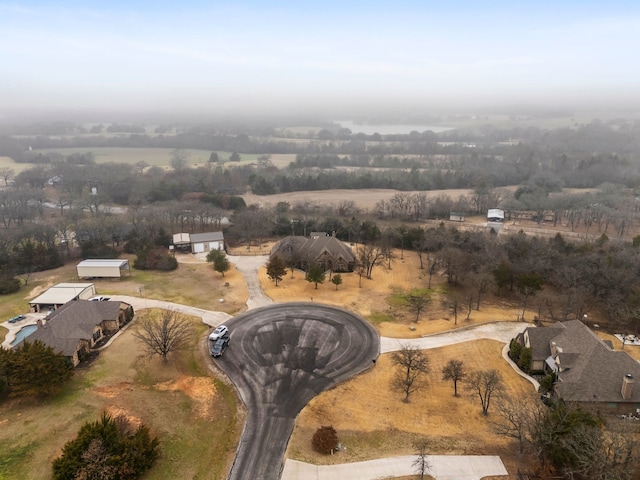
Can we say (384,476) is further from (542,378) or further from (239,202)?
(239,202)

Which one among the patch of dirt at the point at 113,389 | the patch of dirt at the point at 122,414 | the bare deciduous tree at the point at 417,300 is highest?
the patch of dirt at the point at 122,414

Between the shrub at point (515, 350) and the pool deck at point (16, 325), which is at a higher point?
the shrub at point (515, 350)

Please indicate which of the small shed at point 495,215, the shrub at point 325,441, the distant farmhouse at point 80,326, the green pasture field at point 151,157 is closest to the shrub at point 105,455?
the shrub at point 325,441

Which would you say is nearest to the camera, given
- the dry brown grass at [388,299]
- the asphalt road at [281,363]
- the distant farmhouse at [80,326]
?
the asphalt road at [281,363]

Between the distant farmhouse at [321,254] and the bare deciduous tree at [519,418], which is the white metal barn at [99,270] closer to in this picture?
the distant farmhouse at [321,254]

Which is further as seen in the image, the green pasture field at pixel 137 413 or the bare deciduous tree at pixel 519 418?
the green pasture field at pixel 137 413

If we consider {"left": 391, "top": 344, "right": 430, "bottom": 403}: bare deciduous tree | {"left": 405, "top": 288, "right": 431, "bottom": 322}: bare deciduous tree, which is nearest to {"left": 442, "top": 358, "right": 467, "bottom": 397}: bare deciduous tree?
{"left": 391, "top": 344, "right": 430, "bottom": 403}: bare deciduous tree

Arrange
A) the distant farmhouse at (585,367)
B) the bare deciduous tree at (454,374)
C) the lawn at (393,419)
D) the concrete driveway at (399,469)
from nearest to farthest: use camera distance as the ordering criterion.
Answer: the concrete driveway at (399,469) → the lawn at (393,419) → the distant farmhouse at (585,367) → the bare deciduous tree at (454,374)
